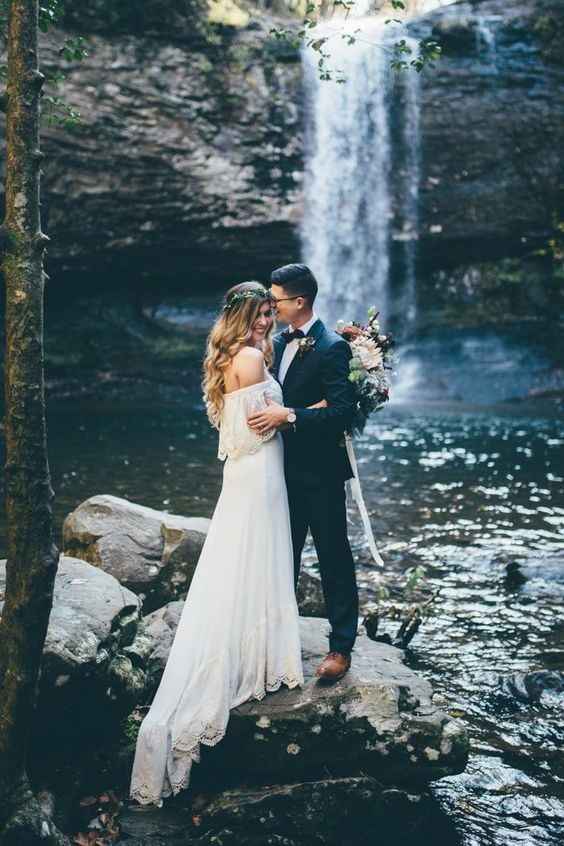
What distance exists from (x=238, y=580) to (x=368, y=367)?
1446 mm

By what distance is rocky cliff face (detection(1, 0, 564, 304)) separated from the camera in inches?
747

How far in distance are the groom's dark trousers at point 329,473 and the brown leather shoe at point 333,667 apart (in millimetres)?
52

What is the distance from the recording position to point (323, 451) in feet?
16.1

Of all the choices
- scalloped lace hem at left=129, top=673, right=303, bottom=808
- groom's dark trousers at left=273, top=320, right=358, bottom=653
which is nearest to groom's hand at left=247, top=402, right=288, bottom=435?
groom's dark trousers at left=273, top=320, right=358, bottom=653

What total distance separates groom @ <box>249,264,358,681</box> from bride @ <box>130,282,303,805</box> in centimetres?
15

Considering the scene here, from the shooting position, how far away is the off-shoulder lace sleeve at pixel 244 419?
4750 millimetres

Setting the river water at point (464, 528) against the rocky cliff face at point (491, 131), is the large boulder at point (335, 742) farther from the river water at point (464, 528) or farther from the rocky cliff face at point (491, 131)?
the rocky cliff face at point (491, 131)

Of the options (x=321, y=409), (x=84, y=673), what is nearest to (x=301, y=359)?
(x=321, y=409)

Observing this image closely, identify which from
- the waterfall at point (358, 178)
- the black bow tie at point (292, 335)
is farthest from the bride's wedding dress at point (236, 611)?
the waterfall at point (358, 178)

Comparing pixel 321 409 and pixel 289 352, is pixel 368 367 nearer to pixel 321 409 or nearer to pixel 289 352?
pixel 321 409

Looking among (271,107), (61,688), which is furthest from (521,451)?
(61,688)

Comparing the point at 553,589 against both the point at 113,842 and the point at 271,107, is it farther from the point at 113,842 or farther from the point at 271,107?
the point at 271,107

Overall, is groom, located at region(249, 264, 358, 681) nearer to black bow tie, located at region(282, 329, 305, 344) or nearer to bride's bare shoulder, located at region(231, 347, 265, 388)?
black bow tie, located at region(282, 329, 305, 344)

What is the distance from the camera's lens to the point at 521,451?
15.3 m
